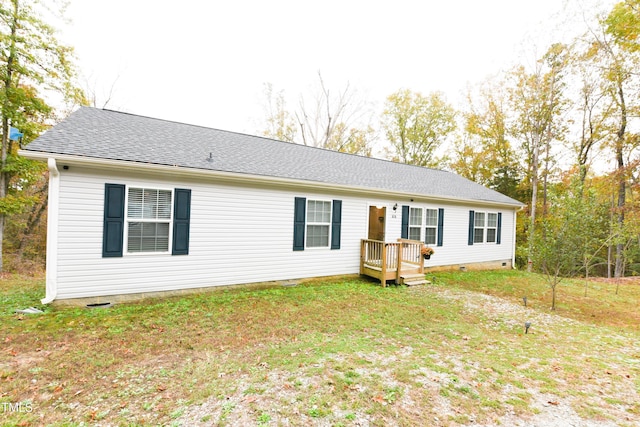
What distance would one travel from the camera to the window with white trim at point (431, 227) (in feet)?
34.2

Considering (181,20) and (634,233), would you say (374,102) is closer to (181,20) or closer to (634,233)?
(181,20)

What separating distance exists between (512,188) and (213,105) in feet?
70.7

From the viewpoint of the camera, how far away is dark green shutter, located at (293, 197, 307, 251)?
781 centimetres

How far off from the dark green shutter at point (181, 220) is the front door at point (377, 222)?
6021mm

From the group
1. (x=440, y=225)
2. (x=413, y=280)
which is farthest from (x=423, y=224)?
(x=413, y=280)

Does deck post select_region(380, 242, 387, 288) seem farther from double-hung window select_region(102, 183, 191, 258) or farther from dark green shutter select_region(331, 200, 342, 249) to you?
double-hung window select_region(102, 183, 191, 258)

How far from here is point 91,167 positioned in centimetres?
540

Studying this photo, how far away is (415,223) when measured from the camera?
33.3ft

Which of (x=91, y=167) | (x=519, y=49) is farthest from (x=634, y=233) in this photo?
(x=91, y=167)

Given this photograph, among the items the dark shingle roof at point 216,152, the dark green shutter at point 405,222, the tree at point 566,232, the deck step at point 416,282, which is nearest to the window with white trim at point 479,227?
the dark shingle roof at point 216,152

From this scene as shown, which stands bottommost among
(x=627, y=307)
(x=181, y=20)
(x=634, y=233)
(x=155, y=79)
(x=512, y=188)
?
(x=627, y=307)

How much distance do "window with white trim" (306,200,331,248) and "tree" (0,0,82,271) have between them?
9.37 metres

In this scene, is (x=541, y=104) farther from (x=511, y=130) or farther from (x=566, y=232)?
(x=566, y=232)

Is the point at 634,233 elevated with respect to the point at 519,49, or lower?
lower
